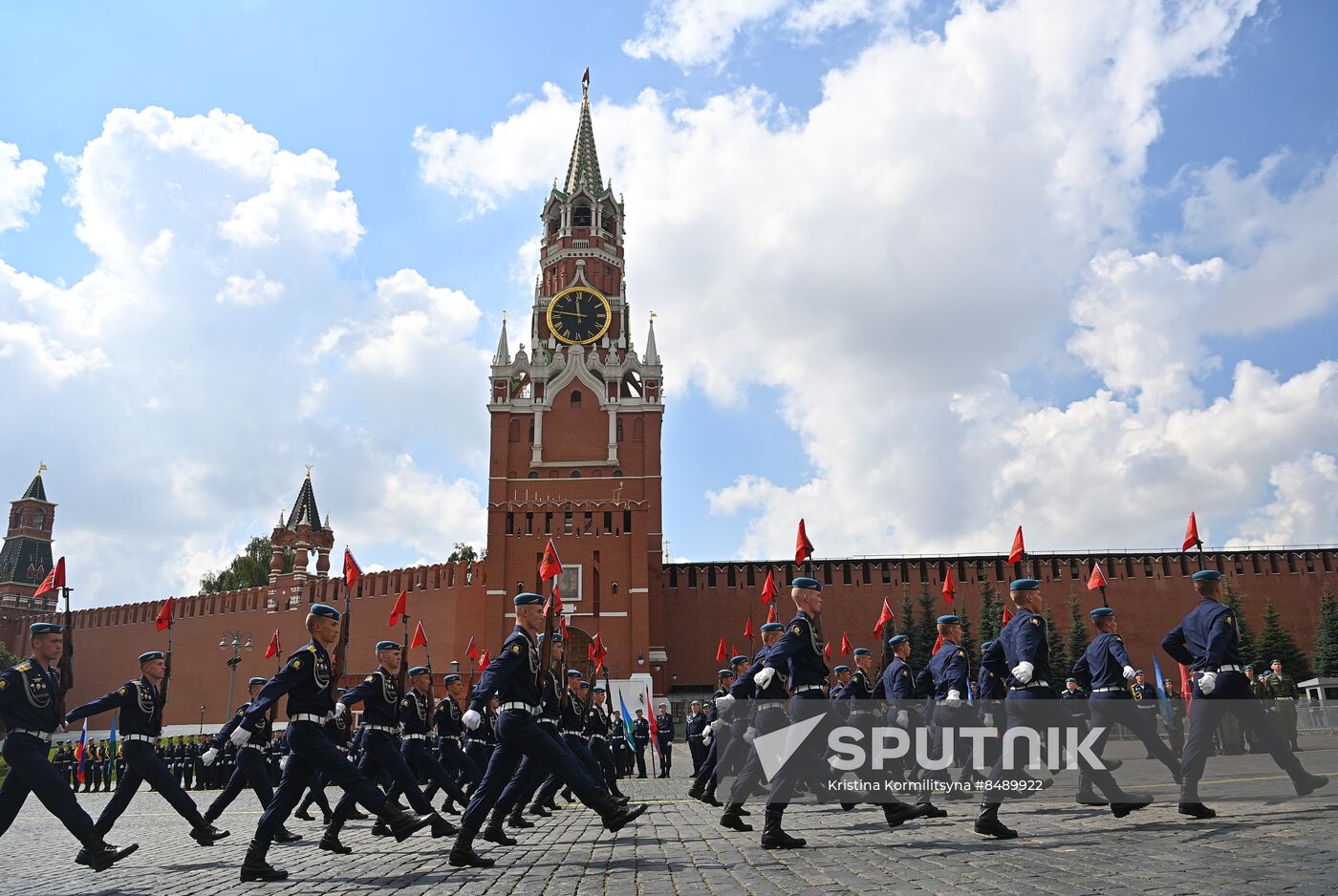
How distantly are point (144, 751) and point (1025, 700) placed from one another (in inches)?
306

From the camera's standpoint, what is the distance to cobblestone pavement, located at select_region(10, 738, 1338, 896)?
5.01 m

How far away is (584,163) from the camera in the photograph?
63.4 metres

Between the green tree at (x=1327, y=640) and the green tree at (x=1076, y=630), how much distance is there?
9.10 m

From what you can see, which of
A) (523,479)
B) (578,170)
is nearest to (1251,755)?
(523,479)

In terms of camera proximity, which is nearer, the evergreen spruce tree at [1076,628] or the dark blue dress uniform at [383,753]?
the dark blue dress uniform at [383,753]

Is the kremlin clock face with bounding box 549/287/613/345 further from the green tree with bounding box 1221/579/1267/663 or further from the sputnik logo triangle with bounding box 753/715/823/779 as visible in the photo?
the sputnik logo triangle with bounding box 753/715/823/779

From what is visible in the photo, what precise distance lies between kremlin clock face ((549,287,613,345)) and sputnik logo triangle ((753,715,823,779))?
1914 inches

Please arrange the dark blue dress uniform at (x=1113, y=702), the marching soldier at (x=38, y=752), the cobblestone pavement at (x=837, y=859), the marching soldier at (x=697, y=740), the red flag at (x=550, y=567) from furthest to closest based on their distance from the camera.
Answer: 1. the red flag at (x=550, y=567)
2. the marching soldier at (x=697, y=740)
3. the dark blue dress uniform at (x=1113, y=702)
4. the marching soldier at (x=38, y=752)
5. the cobblestone pavement at (x=837, y=859)

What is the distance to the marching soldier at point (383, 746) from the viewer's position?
816 centimetres

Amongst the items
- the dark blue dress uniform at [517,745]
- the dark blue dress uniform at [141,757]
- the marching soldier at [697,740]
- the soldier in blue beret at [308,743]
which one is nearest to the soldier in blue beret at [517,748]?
the dark blue dress uniform at [517,745]

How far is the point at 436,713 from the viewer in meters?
11.0

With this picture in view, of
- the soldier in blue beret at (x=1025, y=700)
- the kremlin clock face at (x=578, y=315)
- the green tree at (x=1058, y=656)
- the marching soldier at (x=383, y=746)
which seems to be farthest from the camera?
the kremlin clock face at (x=578, y=315)

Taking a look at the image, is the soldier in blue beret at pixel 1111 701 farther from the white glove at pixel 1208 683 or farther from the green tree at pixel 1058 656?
the green tree at pixel 1058 656

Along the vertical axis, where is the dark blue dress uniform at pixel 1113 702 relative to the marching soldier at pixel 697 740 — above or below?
above
